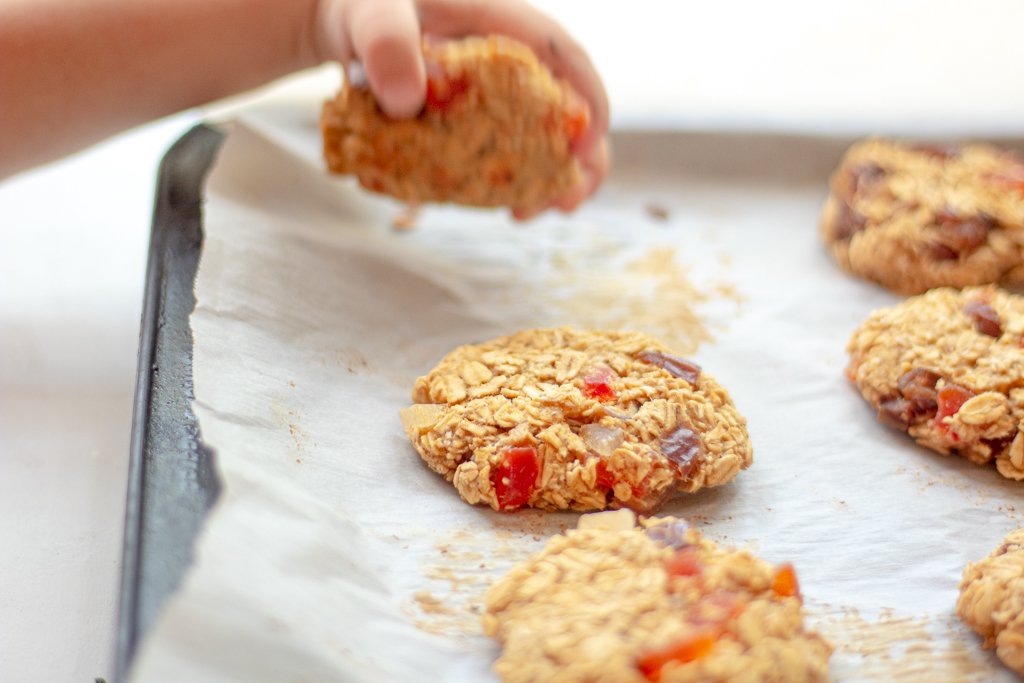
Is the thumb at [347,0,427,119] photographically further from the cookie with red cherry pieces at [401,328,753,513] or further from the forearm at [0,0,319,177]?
the cookie with red cherry pieces at [401,328,753,513]

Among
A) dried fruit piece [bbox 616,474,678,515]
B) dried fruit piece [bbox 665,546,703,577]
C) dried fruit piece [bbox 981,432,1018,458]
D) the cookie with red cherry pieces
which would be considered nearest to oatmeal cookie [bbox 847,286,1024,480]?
dried fruit piece [bbox 981,432,1018,458]

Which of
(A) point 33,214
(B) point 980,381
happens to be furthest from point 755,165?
(A) point 33,214

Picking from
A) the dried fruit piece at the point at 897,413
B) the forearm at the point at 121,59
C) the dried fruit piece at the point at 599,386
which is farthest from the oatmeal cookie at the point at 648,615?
the forearm at the point at 121,59

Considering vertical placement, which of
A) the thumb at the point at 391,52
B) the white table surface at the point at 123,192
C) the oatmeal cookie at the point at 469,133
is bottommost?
the white table surface at the point at 123,192

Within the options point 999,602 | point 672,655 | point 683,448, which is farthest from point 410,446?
point 999,602

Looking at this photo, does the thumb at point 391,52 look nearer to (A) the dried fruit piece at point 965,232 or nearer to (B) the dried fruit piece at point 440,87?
(B) the dried fruit piece at point 440,87

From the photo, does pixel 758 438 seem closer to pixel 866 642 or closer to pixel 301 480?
pixel 866 642
